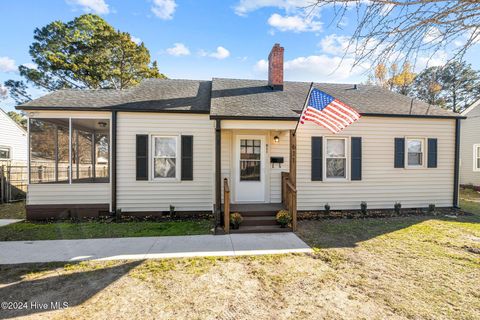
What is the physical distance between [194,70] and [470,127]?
668 inches

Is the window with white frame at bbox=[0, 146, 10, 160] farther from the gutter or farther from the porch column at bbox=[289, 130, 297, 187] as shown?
the gutter

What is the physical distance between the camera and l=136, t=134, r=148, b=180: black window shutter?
723 centimetres

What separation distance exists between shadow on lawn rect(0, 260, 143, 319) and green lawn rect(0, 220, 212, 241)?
1.68 metres

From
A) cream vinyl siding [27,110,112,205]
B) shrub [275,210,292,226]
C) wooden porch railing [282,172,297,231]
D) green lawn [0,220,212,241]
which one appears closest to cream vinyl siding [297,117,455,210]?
wooden porch railing [282,172,297,231]

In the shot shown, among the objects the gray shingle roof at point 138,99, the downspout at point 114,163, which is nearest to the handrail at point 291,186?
the gray shingle roof at point 138,99

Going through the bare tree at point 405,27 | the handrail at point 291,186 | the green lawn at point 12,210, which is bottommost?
the green lawn at point 12,210

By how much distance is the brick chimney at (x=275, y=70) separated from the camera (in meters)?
8.91

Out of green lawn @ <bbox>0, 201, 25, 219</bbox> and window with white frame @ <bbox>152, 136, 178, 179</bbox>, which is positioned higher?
window with white frame @ <bbox>152, 136, 178, 179</bbox>

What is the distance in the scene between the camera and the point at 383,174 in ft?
26.3

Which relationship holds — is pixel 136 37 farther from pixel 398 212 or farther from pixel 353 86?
pixel 398 212

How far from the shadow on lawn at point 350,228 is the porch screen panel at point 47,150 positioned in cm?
755

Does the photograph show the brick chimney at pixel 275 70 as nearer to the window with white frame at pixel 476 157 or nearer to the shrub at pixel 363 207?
the shrub at pixel 363 207

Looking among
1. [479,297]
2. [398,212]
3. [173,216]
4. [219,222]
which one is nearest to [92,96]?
[173,216]

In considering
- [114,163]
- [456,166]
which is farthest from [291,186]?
[456,166]
